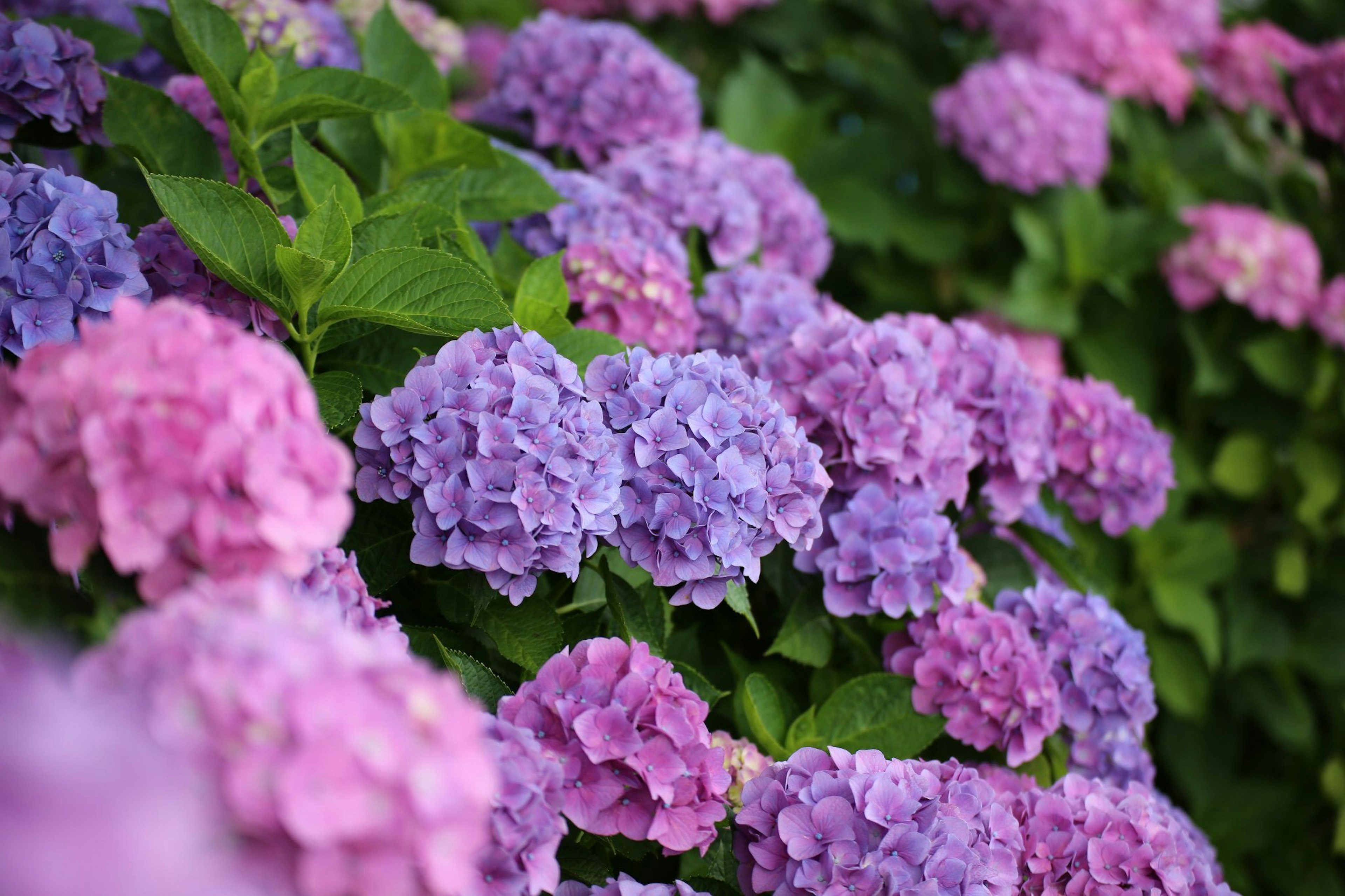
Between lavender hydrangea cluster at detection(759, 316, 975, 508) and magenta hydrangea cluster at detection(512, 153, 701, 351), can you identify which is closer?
lavender hydrangea cluster at detection(759, 316, 975, 508)

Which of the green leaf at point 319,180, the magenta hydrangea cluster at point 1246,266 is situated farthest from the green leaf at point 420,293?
the magenta hydrangea cluster at point 1246,266

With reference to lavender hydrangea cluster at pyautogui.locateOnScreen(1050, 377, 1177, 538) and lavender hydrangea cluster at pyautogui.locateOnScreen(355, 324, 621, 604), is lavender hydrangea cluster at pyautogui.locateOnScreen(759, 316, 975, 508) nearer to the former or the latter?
lavender hydrangea cluster at pyautogui.locateOnScreen(1050, 377, 1177, 538)

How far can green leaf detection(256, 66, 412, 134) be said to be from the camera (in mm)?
1176

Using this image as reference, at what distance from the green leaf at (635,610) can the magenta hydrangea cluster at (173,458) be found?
42 centimetres

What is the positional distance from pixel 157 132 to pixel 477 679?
2.48 ft

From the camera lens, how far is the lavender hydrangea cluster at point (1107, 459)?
1473 millimetres

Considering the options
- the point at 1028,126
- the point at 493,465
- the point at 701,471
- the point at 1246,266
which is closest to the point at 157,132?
the point at 493,465

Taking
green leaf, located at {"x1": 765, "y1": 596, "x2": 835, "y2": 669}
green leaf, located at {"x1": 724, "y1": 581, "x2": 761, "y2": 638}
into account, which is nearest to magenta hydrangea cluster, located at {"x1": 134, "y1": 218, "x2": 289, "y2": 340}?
green leaf, located at {"x1": 724, "y1": 581, "x2": 761, "y2": 638}

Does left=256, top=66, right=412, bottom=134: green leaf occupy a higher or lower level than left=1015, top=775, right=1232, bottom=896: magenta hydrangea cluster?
higher

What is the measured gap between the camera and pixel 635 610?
1073mm

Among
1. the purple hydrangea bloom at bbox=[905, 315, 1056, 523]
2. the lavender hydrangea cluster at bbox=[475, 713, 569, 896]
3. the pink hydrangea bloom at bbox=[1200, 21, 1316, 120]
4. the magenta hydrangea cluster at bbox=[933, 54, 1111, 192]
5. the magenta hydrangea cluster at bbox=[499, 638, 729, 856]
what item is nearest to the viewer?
the lavender hydrangea cluster at bbox=[475, 713, 569, 896]

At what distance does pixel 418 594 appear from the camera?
111 cm

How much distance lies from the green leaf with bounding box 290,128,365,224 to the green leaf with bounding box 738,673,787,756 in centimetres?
65

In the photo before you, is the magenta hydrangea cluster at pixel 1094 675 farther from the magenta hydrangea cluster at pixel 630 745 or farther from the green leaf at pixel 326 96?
the green leaf at pixel 326 96
